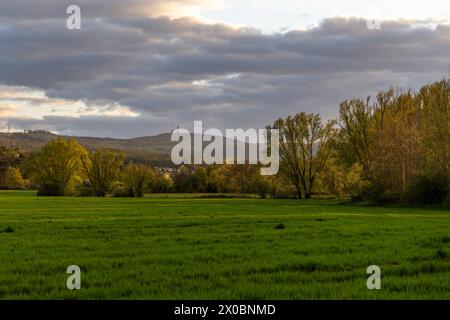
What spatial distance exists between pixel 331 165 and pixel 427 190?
34298 mm

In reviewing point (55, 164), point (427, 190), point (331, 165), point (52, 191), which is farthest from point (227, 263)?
point (55, 164)

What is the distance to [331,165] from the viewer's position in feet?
288

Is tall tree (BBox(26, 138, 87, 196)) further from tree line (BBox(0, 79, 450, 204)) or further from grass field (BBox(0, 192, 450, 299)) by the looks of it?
grass field (BBox(0, 192, 450, 299))

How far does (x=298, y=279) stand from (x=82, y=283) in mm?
4575

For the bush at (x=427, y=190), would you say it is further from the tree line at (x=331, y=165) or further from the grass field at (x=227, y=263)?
the grass field at (x=227, y=263)

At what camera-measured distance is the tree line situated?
188ft

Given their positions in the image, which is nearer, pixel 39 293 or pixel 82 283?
pixel 39 293

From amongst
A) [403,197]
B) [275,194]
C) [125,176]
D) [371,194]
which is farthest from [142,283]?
[125,176]

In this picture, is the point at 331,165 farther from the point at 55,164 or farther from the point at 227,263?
the point at 227,263

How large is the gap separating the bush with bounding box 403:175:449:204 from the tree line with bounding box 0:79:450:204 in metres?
0.09

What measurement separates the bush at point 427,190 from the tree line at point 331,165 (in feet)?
0.31

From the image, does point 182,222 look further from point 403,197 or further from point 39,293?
point 403,197

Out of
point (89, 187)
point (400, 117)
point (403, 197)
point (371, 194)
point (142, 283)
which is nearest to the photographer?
point (142, 283)
